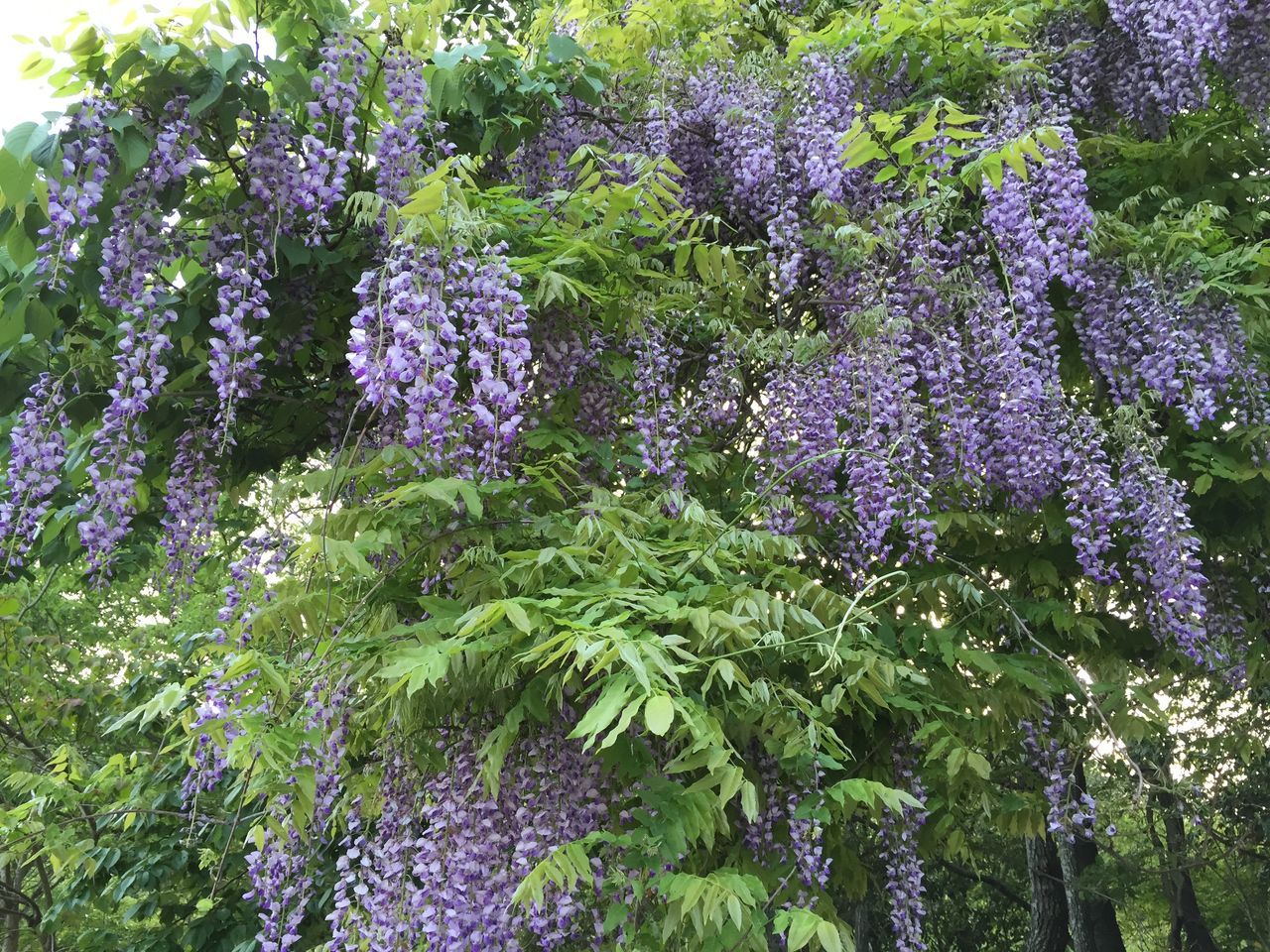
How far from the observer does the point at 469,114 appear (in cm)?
366

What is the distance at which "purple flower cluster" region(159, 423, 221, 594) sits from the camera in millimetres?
3514

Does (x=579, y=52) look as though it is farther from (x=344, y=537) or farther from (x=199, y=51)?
(x=344, y=537)

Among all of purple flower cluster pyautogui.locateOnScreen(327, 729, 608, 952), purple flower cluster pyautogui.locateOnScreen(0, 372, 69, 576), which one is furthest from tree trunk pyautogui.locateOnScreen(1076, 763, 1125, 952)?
purple flower cluster pyautogui.locateOnScreen(0, 372, 69, 576)

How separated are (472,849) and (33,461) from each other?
67.9 inches

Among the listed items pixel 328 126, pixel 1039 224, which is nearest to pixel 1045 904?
pixel 1039 224

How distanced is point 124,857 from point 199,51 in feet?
13.1

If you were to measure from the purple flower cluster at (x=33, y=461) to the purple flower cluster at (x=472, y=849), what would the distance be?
129 centimetres

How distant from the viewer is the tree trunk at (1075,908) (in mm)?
A: 9352

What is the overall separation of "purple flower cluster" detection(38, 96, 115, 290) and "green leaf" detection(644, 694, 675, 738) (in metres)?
1.88

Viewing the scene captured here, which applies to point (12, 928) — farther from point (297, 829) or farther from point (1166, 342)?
point (1166, 342)

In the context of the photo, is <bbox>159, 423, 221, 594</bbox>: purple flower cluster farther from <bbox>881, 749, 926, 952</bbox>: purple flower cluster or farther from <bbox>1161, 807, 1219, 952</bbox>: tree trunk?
<bbox>1161, 807, 1219, 952</bbox>: tree trunk

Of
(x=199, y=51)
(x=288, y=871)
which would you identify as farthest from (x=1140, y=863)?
(x=199, y=51)

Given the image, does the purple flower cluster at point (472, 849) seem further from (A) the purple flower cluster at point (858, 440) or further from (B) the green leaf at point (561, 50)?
(B) the green leaf at point (561, 50)

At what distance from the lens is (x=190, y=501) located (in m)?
3.53
